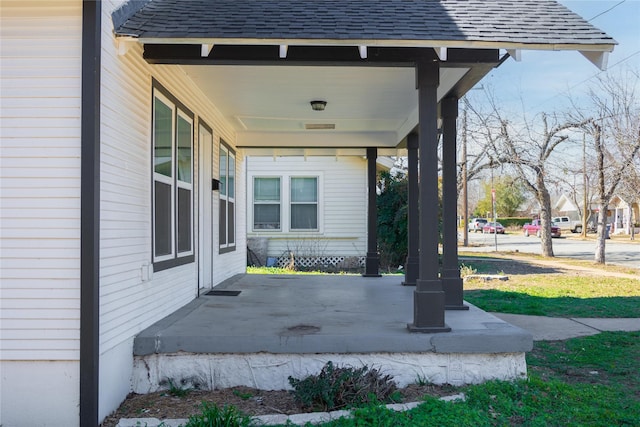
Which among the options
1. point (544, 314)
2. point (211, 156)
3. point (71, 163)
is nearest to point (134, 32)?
point (71, 163)

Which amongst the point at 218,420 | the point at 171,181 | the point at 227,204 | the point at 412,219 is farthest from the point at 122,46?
the point at 412,219

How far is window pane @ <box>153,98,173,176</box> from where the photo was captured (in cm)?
507

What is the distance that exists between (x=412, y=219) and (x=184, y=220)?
13.1ft

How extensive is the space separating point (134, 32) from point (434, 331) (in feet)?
11.7

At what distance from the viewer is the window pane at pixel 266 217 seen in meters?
15.5

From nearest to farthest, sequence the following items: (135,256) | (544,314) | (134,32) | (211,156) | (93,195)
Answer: (93,195)
(134,32)
(135,256)
(211,156)
(544,314)

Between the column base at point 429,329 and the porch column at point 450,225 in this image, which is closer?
the column base at point 429,329

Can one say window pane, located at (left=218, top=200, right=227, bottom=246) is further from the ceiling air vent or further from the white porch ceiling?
the ceiling air vent

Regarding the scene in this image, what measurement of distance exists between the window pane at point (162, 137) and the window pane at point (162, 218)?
0.18 meters

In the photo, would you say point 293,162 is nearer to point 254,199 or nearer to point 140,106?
point 254,199

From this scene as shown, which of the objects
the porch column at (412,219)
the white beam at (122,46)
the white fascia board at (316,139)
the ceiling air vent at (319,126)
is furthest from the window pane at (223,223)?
the white beam at (122,46)

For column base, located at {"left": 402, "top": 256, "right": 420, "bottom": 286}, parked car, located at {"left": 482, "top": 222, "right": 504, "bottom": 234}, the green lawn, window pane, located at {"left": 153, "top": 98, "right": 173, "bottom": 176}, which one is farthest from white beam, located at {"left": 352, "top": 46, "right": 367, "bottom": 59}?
Answer: parked car, located at {"left": 482, "top": 222, "right": 504, "bottom": 234}

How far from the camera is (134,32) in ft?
13.5

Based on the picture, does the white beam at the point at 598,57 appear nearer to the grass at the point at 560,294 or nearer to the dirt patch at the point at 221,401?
the dirt patch at the point at 221,401
